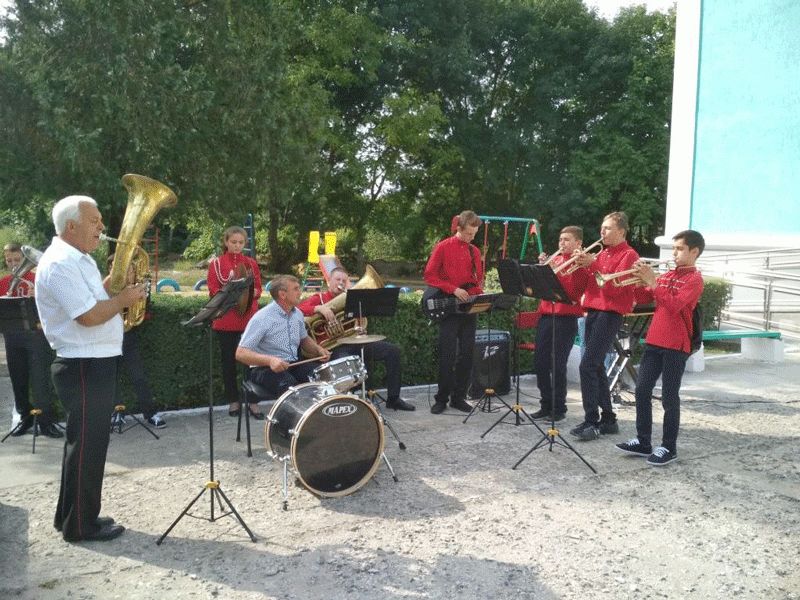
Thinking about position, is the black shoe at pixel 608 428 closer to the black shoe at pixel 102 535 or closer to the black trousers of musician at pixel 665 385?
the black trousers of musician at pixel 665 385

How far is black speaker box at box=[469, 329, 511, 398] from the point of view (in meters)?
8.01

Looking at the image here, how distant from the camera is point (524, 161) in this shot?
108ft

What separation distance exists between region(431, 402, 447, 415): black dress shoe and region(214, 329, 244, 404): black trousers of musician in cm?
196

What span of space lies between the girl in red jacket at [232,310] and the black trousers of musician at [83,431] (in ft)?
9.23

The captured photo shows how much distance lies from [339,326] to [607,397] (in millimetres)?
2526

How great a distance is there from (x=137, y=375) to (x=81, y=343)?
2.80 metres

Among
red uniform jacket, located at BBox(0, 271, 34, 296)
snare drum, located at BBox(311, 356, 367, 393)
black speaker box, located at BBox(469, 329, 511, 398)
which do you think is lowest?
black speaker box, located at BBox(469, 329, 511, 398)

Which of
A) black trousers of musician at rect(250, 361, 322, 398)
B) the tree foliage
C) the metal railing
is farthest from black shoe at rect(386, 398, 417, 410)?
the tree foliage

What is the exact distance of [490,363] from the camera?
8.07m

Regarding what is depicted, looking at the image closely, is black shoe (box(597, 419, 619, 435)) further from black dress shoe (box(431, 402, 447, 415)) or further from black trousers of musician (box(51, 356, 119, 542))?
black trousers of musician (box(51, 356, 119, 542))

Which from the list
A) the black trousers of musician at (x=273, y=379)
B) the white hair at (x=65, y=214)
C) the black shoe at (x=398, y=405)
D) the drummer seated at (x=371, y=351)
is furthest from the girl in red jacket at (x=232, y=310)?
the white hair at (x=65, y=214)

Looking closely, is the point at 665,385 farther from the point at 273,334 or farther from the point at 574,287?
the point at 273,334

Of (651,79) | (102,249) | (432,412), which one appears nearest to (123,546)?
(432,412)

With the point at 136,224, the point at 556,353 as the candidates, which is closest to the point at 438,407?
the point at 556,353
